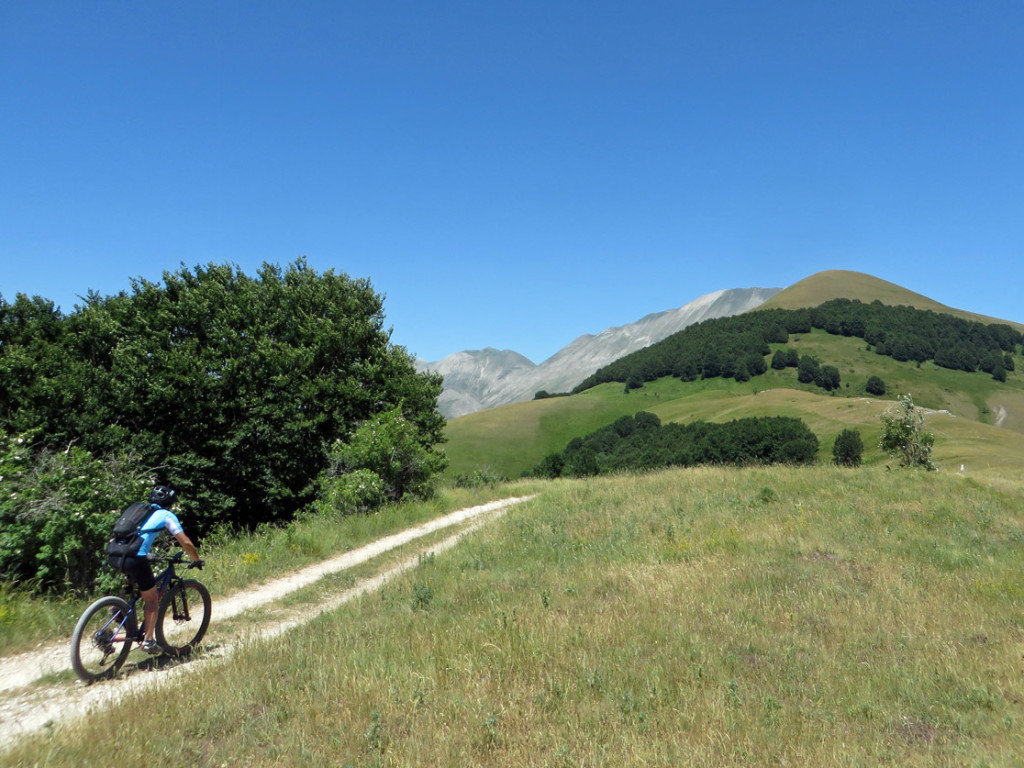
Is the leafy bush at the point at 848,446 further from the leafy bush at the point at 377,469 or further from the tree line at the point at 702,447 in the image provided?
the leafy bush at the point at 377,469

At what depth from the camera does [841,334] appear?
19150 centimetres

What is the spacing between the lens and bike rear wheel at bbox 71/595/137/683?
20.0 ft

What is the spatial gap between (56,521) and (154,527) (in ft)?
11.0

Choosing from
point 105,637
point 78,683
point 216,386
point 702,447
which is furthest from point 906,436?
point 702,447

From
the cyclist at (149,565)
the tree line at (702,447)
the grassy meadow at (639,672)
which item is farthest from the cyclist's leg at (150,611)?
the tree line at (702,447)

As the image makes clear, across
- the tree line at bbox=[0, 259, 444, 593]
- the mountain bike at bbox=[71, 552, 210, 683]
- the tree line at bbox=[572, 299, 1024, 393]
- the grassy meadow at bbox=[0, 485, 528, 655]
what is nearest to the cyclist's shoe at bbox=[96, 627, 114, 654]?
the mountain bike at bbox=[71, 552, 210, 683]

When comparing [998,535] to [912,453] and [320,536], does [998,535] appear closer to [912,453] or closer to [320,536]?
[320,536]

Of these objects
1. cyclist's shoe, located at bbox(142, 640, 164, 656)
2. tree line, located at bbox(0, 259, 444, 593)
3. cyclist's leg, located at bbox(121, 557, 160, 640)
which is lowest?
cyclist's shoe, located at bbox(142, 640, 164, 656)

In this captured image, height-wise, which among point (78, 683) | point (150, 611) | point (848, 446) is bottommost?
point (848, 446)

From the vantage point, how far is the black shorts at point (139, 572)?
20.5 feet

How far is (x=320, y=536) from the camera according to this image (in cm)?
1425

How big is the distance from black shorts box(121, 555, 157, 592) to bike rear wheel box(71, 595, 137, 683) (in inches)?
8.6

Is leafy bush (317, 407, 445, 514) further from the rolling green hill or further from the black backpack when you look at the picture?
the rolling green hill

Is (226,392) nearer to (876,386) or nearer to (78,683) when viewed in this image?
(78,683)
